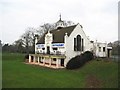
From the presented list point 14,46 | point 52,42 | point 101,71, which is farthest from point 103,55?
point 14,46

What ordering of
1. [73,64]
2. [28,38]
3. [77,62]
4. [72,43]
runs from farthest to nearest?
[28,38]
[72,43]
[73,64]
[77,62]

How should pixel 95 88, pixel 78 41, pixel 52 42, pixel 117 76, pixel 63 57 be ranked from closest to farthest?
→ 1. pixel 95 88
2. pixel 117 76
3. pixel 63 57
4. pixel 78 41
5. pixel 52 42

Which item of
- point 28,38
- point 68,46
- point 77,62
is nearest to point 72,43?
point 68,46

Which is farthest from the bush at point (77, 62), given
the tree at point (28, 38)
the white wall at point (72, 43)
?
the tree at point (28, 38)

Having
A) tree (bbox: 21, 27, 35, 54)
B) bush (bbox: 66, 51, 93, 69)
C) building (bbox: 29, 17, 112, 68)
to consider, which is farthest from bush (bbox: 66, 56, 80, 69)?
tree (bbox: 21, 27, 35, 54)

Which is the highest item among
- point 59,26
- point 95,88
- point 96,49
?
point 59,26

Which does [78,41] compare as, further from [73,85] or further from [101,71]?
[73,85]

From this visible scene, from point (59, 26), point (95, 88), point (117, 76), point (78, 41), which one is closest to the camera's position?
point (95, 88)

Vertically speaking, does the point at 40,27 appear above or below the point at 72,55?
above

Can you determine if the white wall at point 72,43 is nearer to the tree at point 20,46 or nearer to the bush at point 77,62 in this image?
the bush at point 77,62

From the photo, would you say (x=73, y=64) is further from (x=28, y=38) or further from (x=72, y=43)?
(x=28, y=38)

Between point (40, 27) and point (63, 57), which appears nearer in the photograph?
point (63, 57)

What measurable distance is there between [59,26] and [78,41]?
1225 centimetres

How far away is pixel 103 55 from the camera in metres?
50.8
